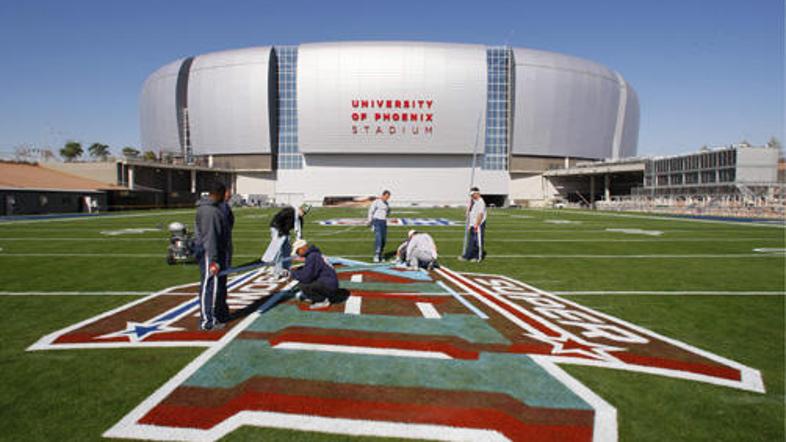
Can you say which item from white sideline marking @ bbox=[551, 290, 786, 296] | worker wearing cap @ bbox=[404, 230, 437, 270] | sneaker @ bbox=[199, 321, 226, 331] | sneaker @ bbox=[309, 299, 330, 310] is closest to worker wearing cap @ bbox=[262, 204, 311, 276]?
sneaker @ bbox=[309, 299, 330, 310]

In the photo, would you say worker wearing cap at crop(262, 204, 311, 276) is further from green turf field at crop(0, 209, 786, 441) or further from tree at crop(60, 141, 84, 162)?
tree at crop(60, 141, 84, 162)

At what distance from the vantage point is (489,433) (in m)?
3.02

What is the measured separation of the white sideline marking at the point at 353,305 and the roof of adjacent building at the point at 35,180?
41.8 metres

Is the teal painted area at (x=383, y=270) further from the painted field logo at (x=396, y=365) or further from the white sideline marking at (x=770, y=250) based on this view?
the white sideline marking at (x=770, y=250)

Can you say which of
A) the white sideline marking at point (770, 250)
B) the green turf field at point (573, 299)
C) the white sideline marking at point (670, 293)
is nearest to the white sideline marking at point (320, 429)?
the green turf field at point (573, 299)

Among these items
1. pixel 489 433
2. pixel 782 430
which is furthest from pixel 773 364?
pixel 489 433

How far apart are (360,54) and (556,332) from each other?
72.3 meters

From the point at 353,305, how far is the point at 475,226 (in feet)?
18.8

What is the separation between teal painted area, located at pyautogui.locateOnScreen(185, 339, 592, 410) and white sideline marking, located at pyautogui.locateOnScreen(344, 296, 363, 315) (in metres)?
1.75

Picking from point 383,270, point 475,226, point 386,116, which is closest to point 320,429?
point 383,270

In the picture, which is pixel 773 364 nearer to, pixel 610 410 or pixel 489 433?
pixel 610 410

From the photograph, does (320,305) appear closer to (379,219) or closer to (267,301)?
(267,301)

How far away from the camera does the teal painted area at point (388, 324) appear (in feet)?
17.5

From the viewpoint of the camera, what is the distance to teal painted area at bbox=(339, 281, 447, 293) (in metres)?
7.84
